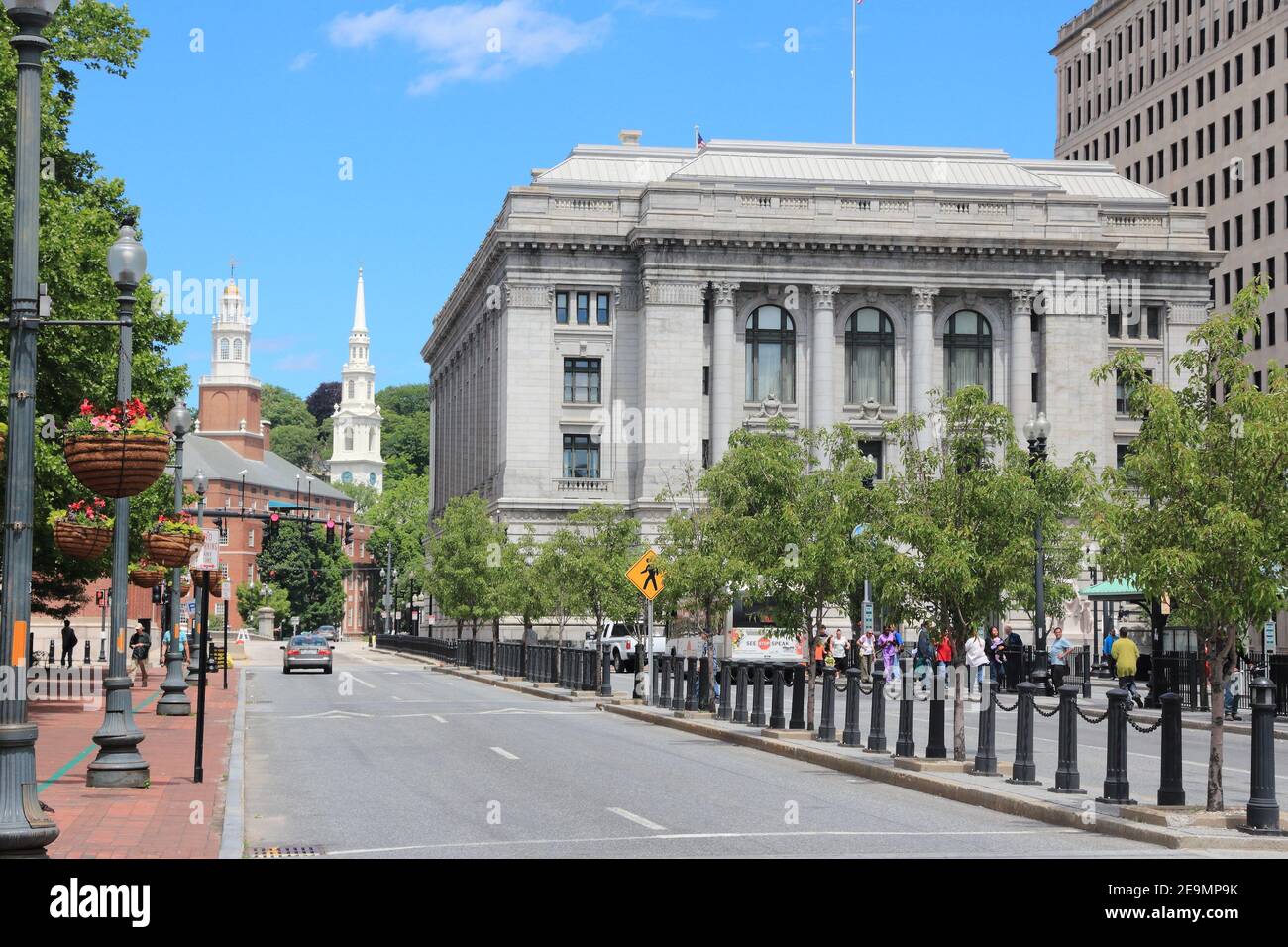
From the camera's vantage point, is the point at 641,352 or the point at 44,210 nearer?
the point at 44,210

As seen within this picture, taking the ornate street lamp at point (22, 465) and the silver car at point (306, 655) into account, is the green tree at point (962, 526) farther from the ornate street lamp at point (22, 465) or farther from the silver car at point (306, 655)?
the silver car at point (306, 655)

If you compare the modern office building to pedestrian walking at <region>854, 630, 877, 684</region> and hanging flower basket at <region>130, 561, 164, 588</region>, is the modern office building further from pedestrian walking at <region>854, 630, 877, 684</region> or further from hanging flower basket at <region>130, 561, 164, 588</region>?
hanging flower basket at <region>130, 561, 164, 588</region>

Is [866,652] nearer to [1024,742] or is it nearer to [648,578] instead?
[648,578]

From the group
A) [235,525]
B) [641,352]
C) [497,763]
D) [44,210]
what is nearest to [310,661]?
[641,352]

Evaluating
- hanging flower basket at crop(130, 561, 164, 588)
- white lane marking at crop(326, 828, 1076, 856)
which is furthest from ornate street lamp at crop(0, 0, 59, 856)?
hanging flower basket at crop(130, 561, 164, 588)

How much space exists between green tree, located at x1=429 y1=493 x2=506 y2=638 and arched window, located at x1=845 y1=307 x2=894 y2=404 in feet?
65.8

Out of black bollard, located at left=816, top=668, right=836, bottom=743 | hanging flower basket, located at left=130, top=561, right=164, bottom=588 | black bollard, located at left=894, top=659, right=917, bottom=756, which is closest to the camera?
black bollard, located at left=894, top=659, right=917, bottom=756

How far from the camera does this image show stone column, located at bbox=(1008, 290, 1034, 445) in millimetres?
81938

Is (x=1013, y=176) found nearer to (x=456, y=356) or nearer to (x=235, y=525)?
(x=456, y=356)

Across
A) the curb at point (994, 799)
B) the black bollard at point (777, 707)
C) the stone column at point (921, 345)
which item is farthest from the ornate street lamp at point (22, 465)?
the stone column at point (921, 345)

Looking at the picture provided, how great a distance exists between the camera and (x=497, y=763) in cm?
2328

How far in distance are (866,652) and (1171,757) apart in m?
Result: 38.1

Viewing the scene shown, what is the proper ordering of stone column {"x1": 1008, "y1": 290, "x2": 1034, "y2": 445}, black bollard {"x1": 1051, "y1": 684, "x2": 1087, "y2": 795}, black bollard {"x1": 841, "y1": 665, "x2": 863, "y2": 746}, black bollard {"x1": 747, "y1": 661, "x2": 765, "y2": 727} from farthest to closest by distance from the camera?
stone column {"x1": 1008, "y1": 290, "x2": 1034, "y2": 445} → black bollard {"x1": 747, "y1": 661, "x2": 765, "y2": 727} → black bollard {"x1": 841, "y1": 665, "x2": 863, "y2": 746} → black bollard {"x1": 1051, "y1": 684, "x2": 1087, "y2": 795}
